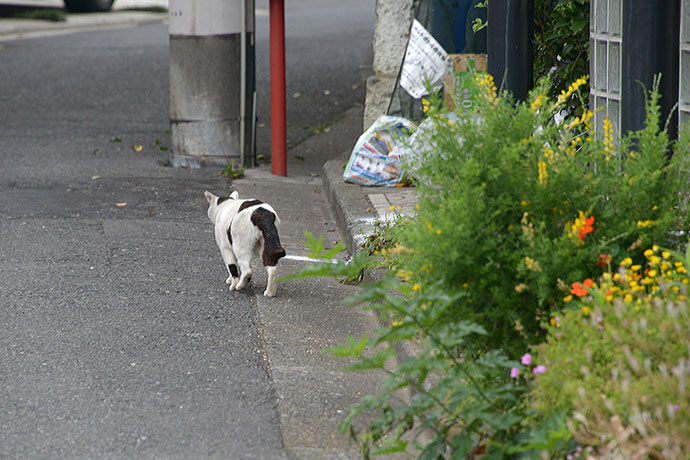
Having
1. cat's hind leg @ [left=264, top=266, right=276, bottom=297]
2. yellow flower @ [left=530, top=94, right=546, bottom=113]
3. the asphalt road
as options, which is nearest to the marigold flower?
yellow flower @ [left=530, top=94, right=546, bottom=113]

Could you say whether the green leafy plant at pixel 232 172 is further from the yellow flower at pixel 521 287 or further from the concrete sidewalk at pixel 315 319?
the yellow flower at pixel 521 287

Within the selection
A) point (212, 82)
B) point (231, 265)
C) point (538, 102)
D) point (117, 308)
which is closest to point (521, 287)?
point (538, 102)

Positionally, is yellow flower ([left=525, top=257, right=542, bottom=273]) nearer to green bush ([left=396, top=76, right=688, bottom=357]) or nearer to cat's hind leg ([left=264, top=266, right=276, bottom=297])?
green bush ([left=396, top=76, right=688, bottom=357])

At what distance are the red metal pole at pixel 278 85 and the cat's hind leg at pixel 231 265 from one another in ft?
11.6

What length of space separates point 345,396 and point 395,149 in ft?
12.4

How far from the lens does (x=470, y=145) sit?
3344 millimetres

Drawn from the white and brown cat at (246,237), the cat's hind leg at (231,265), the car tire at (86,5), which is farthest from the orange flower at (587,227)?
the car tire at (86,5)

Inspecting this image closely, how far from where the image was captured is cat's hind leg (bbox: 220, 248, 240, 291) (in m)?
5.37

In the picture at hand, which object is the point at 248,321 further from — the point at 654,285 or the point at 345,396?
the point at 654,285

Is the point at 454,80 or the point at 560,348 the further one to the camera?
the point at 454,80

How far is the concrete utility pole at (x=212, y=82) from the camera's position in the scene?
29.0ft

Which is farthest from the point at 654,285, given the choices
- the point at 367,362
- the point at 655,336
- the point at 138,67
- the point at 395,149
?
the point at 138,67

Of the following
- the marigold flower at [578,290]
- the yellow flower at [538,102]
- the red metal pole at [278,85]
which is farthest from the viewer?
the red metal pole at [278,85]

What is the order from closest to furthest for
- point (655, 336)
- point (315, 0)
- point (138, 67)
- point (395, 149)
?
point (655, 336), point (395, 149), point (138, 67), point (315, 0)
